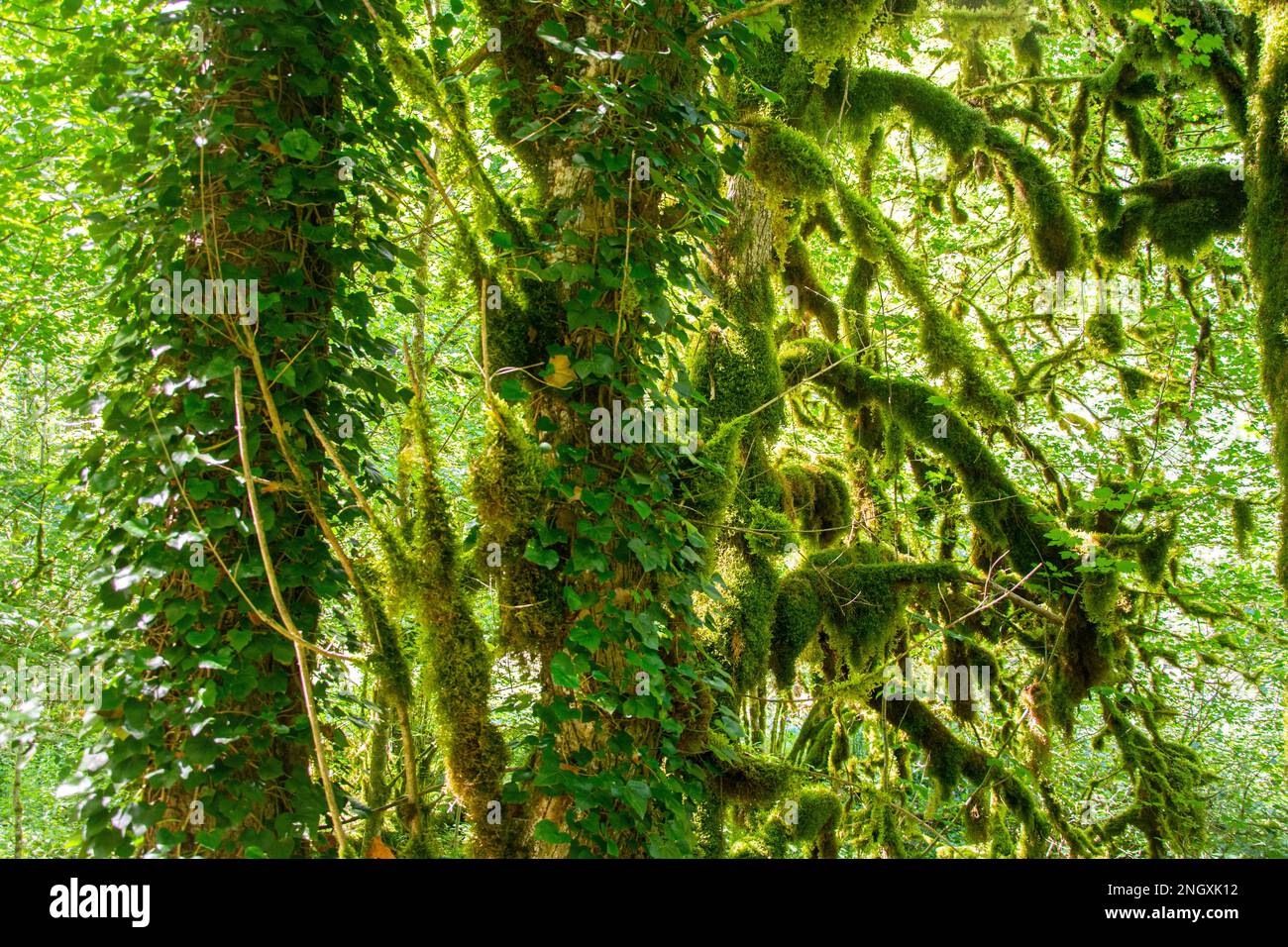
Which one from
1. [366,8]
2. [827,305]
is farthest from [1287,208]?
[366,8]

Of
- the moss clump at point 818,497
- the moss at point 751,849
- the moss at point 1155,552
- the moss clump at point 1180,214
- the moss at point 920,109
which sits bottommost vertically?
the moss at point 751,849

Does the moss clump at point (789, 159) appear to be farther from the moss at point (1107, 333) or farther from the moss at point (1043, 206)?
the moss at point (1107, 333)

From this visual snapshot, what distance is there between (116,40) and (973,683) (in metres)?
5.66

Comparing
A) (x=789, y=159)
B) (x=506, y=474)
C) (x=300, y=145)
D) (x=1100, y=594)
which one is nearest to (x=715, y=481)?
(x=506, y=474)

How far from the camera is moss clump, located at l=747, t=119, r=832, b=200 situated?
153 inches

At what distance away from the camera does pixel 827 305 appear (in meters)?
5.55

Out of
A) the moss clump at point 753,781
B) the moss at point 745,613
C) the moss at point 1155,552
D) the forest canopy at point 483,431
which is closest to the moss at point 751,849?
the forest canopy at point 483,431

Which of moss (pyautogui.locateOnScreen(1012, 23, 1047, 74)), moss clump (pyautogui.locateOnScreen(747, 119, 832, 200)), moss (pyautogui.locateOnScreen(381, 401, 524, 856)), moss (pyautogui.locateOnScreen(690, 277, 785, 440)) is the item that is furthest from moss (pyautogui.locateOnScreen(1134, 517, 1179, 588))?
moss (pyautogui.locateOnScreen(1012, 23, 1047, 74))

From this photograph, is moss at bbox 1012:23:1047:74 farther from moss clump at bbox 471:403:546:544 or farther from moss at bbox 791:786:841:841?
moss clump at bbox 471:403:546:544

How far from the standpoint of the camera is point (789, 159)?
12.8 feet

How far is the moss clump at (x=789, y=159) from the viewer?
3.89 m

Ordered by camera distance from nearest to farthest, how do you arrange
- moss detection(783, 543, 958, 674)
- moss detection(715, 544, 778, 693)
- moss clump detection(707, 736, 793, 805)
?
moss clump detection(707, 736, 793, 805) < moss detection(715, 544, 778, 693) < moss detection(783, 543, 958, 674)

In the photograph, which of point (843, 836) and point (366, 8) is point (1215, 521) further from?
point (366, 8)
